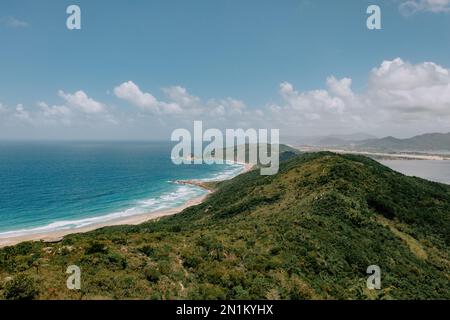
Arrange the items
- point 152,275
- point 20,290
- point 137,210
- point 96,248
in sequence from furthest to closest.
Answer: point 137,210 → point 96,248 → point 152,275 → point 20,290

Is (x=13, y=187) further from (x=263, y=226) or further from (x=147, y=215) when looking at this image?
(x=263, y=226)

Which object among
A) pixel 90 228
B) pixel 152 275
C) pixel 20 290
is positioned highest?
pixel 20 290

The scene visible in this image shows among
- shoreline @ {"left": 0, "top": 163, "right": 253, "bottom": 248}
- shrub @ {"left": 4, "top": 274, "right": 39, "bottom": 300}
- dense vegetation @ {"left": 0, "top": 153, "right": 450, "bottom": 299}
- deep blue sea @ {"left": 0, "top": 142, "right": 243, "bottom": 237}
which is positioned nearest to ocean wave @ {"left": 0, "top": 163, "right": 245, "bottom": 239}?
deep blue sea @ {"left": 0, "top": 142, "right": 243, "bottom": 237}

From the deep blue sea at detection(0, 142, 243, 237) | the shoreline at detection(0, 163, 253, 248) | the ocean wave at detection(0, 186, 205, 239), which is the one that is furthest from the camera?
the deep blue sea at detection(0, 142, 243, 237)

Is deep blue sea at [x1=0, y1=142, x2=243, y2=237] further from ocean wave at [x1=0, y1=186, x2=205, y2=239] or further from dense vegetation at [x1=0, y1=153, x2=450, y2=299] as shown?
dense vegetation at [x1=0, y1=153, x2=450, y2=299]

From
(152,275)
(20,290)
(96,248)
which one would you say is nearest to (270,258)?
(152,275)

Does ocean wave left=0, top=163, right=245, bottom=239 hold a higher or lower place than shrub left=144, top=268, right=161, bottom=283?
lower

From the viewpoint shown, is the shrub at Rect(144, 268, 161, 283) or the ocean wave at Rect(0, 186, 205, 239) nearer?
the shrub at Rect(144, 268, 161, 283)

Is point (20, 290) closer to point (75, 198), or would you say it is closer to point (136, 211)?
point (136, 211)
